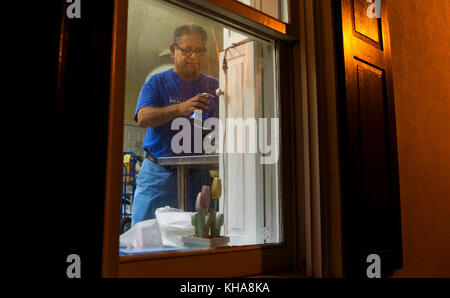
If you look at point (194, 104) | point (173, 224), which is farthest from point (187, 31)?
point (173, 224)

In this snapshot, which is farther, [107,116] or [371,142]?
[371,142]

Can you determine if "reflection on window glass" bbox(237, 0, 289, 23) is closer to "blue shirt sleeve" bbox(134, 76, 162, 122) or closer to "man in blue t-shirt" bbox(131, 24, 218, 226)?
"man in blue t-shirt" bbox(131, 24, 218, 226)

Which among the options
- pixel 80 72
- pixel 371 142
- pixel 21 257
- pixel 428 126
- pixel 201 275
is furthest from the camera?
pixel 428 126

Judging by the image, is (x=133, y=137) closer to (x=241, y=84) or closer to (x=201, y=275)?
(x=201, y=275)

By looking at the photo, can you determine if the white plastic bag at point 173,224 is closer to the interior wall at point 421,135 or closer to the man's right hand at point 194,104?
the man's right hand at point 194,104

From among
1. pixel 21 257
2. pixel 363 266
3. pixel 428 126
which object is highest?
pixel 428 126

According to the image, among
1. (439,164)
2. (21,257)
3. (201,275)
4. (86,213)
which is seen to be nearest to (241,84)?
(201,275)

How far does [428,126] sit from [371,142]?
28.0 inches

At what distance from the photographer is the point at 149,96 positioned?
1192 mm

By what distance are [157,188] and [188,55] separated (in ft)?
1.71

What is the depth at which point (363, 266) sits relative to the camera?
127cm

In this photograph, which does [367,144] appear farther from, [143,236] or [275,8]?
[143,236]

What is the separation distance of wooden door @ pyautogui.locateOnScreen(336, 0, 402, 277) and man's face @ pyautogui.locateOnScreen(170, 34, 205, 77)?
20.9 inches

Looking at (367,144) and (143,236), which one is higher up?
(367,144)
